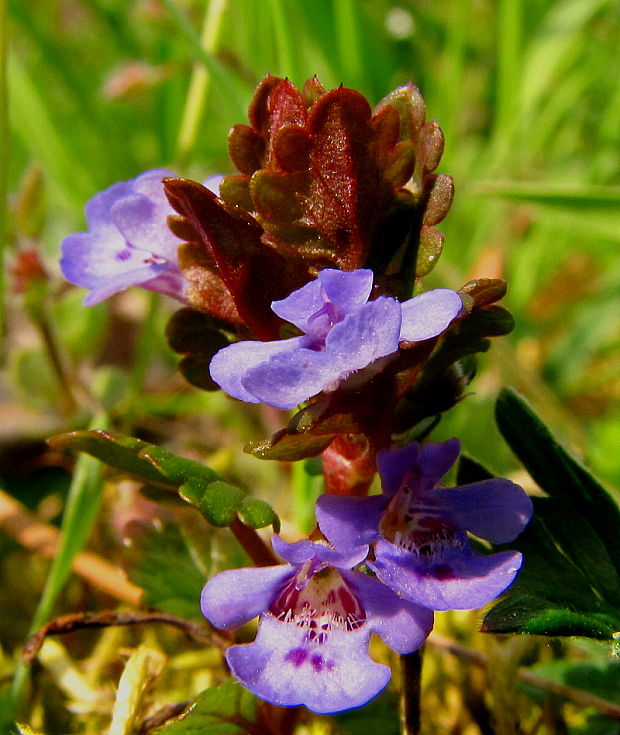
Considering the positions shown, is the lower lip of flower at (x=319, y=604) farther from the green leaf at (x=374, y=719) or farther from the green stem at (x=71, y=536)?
the green stem at (x=71, y=536)

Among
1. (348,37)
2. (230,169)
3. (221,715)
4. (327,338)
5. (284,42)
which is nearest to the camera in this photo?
(327,338)

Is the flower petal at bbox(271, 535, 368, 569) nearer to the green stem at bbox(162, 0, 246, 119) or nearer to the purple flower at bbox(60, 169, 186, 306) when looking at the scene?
the purple flower at bbox(60, 169, 186, 306)

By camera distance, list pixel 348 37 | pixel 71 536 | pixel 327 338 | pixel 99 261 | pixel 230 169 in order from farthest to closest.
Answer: pixel 230 169 < pixel 348 37 < pixel 71 536 < pixel 99 261 < pixel 327 338

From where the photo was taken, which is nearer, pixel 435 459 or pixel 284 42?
pixel 435 459

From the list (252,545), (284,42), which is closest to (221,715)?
(252,545)

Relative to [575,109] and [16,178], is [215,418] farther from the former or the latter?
[575,109]

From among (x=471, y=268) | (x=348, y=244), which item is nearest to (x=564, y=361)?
(x=471, y=268)

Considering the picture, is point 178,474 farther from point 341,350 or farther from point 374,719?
point 374,719

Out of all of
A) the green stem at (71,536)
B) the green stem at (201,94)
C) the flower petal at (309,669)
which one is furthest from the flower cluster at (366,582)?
the green stem at (201,94)
